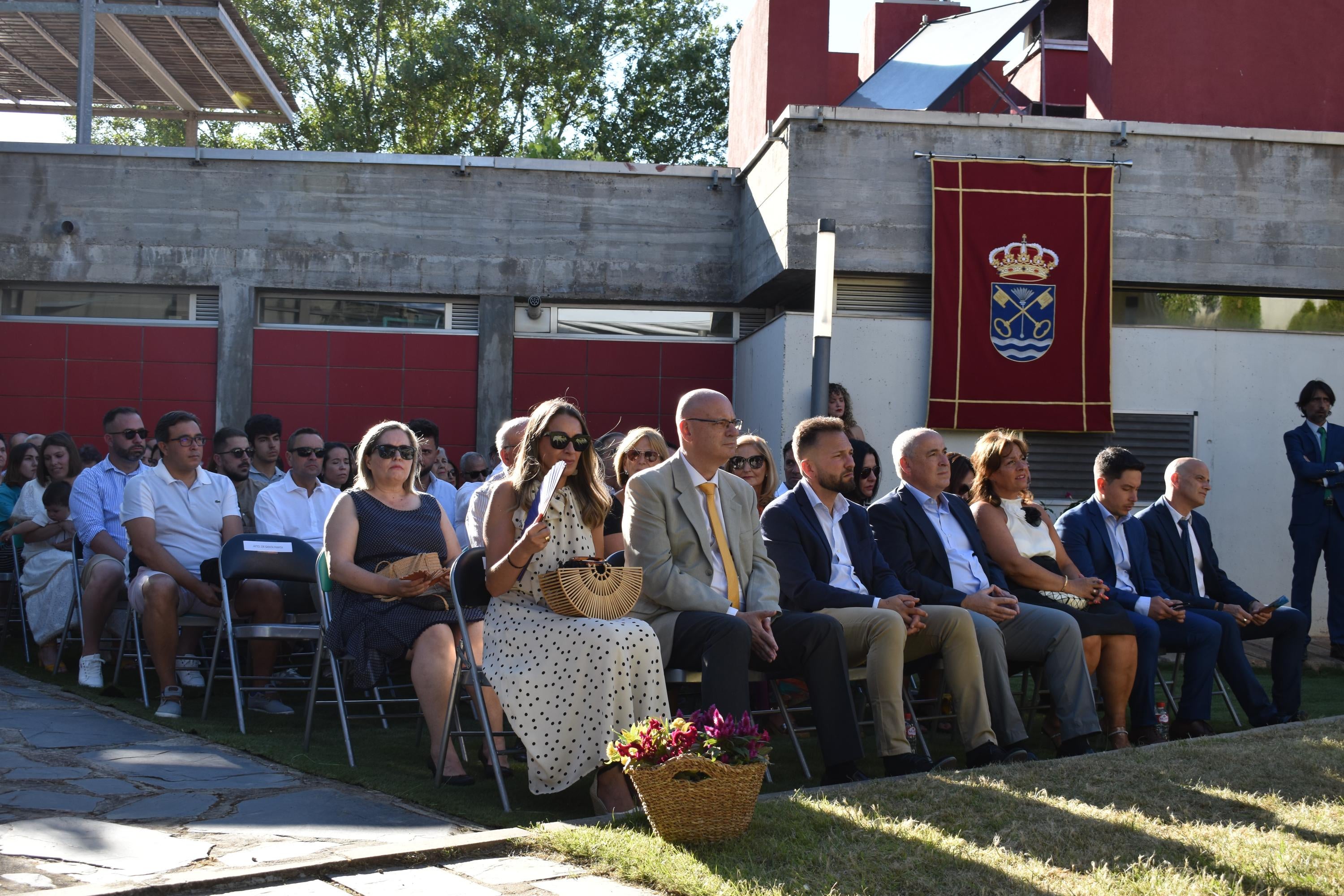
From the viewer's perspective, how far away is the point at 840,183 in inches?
457

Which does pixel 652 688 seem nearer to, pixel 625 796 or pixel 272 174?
pixel 625 796

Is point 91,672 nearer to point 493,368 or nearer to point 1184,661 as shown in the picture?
point 1184,661

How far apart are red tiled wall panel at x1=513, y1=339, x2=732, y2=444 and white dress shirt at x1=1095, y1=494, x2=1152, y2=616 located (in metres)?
6.53

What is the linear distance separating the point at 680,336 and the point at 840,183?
2685 millimetres

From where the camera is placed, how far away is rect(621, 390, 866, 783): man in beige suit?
16.4 ft

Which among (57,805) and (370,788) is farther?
(370,788)

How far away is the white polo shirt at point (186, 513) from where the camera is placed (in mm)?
7102

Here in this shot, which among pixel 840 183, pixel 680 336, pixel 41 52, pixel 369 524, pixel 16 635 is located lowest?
pixel 16 635

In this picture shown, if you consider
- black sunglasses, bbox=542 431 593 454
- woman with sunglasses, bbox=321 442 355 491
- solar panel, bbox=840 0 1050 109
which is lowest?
woman with sunglasses, bbox=321 442 355 491

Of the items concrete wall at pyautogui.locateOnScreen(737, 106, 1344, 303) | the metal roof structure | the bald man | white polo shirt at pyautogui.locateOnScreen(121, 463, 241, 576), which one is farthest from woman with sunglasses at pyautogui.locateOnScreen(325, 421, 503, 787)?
the metal roof structure

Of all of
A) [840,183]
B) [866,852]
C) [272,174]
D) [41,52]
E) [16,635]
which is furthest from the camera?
[41,52]

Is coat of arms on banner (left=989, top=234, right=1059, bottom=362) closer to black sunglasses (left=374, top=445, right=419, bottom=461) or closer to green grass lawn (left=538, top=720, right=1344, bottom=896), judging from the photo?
green grass lawn (left=538, top=720, right=1344, bottom=896)

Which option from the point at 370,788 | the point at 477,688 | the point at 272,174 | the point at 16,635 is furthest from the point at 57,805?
the point at 272,174

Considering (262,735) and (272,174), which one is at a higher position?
(272,174)
